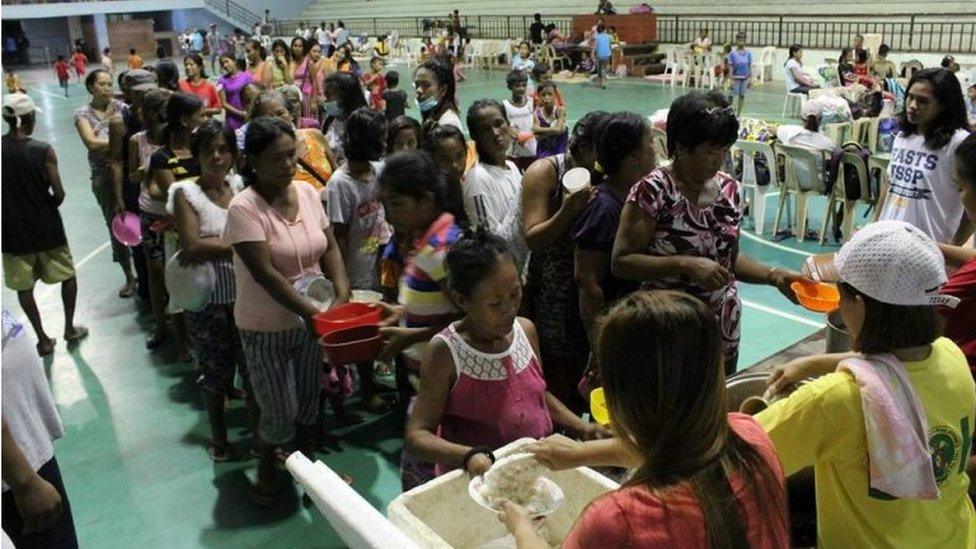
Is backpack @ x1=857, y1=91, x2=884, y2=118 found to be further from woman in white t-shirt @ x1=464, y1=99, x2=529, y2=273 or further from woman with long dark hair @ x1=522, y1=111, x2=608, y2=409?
woman with long dark hair @ x1=522, y1=111, x2=608, y2=409

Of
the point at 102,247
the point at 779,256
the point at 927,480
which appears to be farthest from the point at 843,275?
the point at 102,247

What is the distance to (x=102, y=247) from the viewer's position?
8.06 metres

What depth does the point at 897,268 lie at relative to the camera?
163cm

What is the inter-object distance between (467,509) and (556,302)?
1.63 meters

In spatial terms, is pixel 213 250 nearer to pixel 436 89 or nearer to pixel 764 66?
pixel 436 89

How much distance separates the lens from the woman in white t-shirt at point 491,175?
3916 millimetres

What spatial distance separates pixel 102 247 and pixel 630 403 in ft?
25.7

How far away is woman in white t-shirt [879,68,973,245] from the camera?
3957 millimetres

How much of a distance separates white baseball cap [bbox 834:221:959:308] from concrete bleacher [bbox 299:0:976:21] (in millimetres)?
19487

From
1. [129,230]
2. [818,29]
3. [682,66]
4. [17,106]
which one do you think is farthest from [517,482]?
[818,29]

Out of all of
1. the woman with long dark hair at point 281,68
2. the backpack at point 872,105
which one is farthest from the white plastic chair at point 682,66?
the woman with long dark hair at point 281,68

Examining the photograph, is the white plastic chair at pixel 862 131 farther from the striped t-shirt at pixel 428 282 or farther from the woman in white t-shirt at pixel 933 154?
the striped t-shirt at pixel 428 282

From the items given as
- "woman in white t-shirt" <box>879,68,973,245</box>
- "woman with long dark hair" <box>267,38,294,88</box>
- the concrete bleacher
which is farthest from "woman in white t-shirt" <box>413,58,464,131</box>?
the concrete bleacher

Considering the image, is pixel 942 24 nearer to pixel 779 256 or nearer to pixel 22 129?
pixel 779 256
